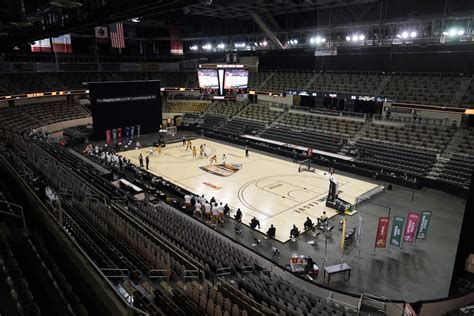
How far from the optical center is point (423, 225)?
51.2 ft

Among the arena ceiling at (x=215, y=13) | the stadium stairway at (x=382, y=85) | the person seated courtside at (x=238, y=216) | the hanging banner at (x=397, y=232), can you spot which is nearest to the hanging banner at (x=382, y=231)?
the hanging banner at (x=397, y=232)

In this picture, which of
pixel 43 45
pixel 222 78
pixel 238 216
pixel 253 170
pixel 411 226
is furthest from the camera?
pixel 43 45

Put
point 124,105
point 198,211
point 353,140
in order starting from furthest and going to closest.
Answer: point 124,105 < point 353,140 < point 198,211

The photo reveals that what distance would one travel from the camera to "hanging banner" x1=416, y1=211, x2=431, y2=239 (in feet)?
50.2

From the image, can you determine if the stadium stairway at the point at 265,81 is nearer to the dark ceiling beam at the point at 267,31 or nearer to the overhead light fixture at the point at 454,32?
the dark ceiling beam at the point at 267,31

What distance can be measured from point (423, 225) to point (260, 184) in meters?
12.4

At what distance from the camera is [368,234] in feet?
58.5

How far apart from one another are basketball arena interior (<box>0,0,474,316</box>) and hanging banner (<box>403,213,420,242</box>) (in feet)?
0.43

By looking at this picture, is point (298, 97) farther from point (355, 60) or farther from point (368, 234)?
point (368, 234)

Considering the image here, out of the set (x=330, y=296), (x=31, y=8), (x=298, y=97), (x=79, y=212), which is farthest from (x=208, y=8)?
(x=330, y=296)

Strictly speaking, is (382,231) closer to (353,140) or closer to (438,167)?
(438,167)

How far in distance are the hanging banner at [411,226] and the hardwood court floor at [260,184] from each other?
5200 mm

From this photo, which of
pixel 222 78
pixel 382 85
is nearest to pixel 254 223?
pixel 222 78

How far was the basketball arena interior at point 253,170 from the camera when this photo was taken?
985 centimetres
